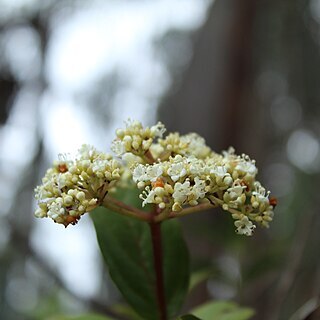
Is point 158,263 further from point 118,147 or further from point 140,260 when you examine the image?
point 118,147

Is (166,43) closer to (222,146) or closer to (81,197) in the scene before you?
(222,146)

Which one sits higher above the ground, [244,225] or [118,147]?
[118,147]

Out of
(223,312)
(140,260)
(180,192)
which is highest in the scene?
(180,192)

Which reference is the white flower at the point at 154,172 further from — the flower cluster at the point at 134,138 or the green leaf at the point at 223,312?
the green leaf at the point at 223,312

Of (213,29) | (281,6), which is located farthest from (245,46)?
(281,6)

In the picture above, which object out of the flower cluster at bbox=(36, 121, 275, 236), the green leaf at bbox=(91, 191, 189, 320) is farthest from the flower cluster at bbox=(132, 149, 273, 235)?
the green leaf at bbox=(91, 191, 189, 320)

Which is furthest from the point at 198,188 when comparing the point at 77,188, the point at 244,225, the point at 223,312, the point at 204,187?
the point at 223,312

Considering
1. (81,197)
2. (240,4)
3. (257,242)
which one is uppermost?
(240,4)

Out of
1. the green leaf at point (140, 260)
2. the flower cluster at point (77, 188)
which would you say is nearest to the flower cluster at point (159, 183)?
the flower cluster at point (77, 188)
